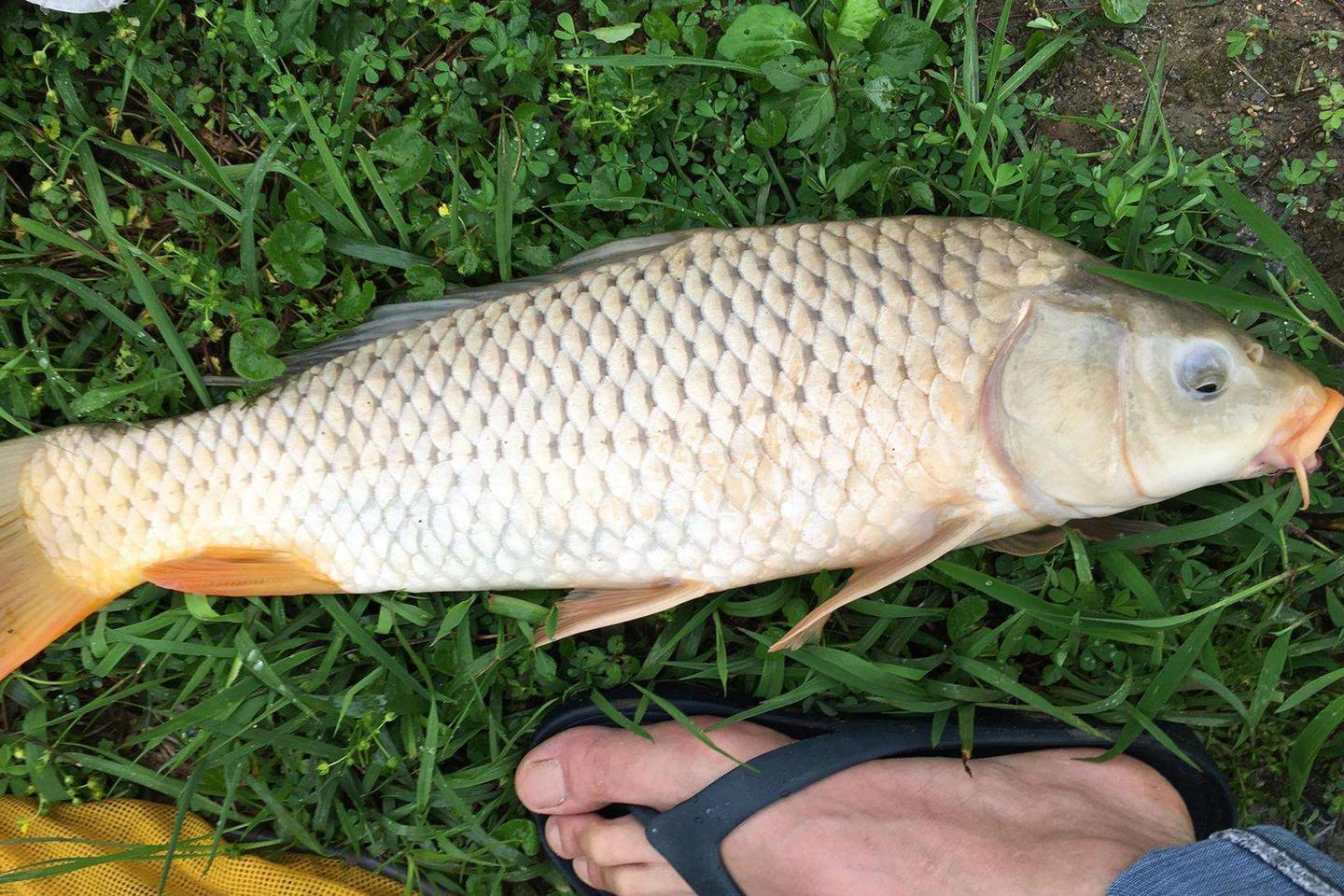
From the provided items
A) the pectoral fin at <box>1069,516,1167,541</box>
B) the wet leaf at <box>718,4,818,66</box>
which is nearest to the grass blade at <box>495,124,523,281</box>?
the wet leaf at <box>718,4,818,66</box>

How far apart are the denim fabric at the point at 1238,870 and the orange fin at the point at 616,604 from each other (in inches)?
40.6

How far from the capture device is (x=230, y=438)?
6.19ft

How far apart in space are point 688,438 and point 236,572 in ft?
3.24

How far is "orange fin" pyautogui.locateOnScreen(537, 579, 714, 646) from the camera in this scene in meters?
1.82

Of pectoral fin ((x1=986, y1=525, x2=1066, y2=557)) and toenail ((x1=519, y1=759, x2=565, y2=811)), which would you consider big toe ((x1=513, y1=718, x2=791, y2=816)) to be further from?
pectoral fin ((x1=986, y1=525, x2=1066, y2=557))

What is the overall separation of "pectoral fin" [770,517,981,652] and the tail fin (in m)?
1.51

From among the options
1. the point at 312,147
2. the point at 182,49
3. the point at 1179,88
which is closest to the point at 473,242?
the point at 312,147

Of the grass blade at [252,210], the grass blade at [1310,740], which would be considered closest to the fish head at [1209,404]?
the grass blade at [1310,740]

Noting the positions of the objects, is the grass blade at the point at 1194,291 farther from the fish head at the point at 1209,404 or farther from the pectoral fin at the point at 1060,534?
the pectoral fin at the point at 1060,534

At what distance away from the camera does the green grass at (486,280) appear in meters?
2.02

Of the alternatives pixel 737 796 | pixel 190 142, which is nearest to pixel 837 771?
pixel 737 796

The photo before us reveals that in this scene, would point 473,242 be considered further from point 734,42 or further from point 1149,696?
point 1149,696

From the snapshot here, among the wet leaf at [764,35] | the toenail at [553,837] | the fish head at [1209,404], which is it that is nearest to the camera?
the fish head at [1209,404]

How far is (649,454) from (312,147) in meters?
1.13
